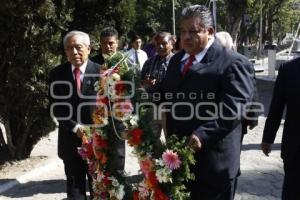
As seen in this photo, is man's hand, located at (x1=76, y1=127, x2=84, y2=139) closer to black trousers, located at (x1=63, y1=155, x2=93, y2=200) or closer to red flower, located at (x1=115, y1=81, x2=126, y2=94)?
black trousers, located at (x1=63, y1=155, x2=93, y2=200)

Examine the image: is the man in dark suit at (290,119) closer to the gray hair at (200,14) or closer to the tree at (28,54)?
the gray hair at (200,14)

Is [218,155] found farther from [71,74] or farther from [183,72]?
[71,74]

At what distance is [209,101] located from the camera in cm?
315

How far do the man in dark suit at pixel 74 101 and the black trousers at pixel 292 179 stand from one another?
6.21 feet

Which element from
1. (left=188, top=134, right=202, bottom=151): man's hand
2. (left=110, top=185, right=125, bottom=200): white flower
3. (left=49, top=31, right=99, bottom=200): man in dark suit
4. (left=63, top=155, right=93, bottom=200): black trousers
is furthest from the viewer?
(left=63, top=155, right=93, bottom=200): black trousers

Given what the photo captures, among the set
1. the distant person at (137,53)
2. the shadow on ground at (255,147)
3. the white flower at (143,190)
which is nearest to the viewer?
the white flower at (143,190)

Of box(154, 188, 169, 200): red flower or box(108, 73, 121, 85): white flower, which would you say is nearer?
box(154, 188, 169, 200): red flower

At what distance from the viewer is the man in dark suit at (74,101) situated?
180 inches

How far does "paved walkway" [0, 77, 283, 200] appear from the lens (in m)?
5.84

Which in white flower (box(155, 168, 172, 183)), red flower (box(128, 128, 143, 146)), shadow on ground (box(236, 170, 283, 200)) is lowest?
shadow on ground (box(236, 170, 283, 200))

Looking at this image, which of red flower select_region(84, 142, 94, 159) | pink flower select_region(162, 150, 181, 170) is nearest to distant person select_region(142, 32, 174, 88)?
red flower select_region(84, 142, 94, 159)

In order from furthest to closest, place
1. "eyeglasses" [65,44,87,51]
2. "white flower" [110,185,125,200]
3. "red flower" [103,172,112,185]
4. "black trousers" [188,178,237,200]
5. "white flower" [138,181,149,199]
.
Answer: "eyeglasses" [65,44,87,51]
"red flower" [103,172,112,185]
"white flower" [110,185,125,200]
"white flower" [138,181,149,199]
"black trousers" [188,178,237,200]

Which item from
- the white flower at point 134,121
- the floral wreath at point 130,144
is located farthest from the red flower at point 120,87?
the white flower at point 134,121

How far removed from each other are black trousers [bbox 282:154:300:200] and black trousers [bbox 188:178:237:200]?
589 millimetres
